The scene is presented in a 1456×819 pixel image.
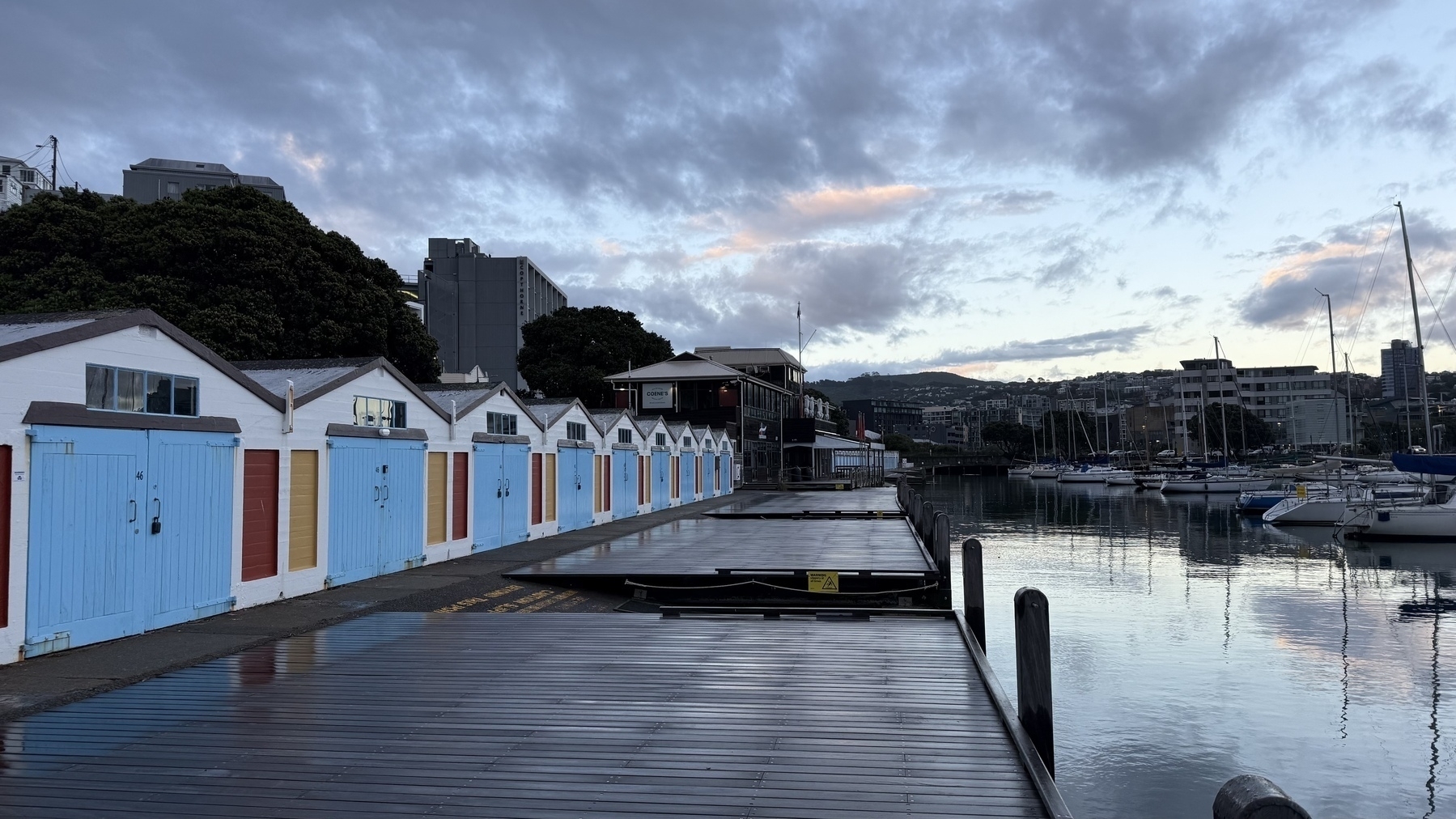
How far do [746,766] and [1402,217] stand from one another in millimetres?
49942

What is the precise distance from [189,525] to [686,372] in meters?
51.3

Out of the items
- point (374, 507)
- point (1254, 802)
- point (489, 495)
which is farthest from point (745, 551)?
point (1254, 802)

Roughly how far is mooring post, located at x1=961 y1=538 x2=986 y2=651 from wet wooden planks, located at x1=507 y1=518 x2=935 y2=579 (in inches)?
207

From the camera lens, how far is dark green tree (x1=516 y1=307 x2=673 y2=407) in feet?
229

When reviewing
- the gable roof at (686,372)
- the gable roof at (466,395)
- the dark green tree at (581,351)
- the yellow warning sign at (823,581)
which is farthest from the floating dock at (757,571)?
the dark green tree at (581,351)

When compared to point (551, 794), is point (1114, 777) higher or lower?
lower

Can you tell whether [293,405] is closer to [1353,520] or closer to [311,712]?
[311,712]

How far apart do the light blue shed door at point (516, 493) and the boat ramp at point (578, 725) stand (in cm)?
1036

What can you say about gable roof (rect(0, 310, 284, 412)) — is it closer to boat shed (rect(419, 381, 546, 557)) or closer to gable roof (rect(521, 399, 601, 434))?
boat shed (rect(419, 381, 546, 557))

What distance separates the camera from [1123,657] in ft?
52.2

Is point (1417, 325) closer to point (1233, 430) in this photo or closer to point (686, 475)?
point (686, 475)

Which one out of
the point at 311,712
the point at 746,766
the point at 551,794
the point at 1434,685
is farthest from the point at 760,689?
the point at 1434,685

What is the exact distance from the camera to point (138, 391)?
11.3 meters

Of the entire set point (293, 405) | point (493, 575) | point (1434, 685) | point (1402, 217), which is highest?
point (1402, 217)
